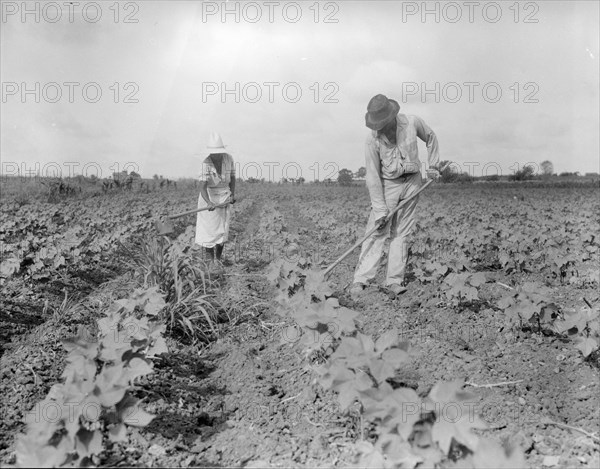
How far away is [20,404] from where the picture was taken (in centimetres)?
297

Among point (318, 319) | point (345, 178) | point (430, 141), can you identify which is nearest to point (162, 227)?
point (430, 141)

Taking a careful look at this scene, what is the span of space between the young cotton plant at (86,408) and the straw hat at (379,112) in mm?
2695

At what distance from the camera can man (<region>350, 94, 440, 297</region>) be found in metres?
4.97

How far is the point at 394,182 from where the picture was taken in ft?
17.0

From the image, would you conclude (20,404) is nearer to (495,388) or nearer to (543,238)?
(495,388)

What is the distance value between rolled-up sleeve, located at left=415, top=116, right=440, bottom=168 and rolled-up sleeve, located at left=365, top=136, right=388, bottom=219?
44 centimetres

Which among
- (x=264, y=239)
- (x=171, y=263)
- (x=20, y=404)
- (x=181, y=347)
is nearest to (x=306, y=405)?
(x=181, y=347)

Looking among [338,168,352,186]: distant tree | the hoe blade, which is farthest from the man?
[338,168,352,186]: distant tree

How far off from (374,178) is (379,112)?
62cm

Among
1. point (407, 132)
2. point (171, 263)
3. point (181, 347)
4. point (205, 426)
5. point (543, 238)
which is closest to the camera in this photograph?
point (205, 426)

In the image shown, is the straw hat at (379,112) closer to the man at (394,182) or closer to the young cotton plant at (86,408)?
the man at (394,182)

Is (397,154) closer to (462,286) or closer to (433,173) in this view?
(433,173)

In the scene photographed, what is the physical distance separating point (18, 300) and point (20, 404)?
215cm

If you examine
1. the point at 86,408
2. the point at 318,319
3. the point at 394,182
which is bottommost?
the point at 86,408
